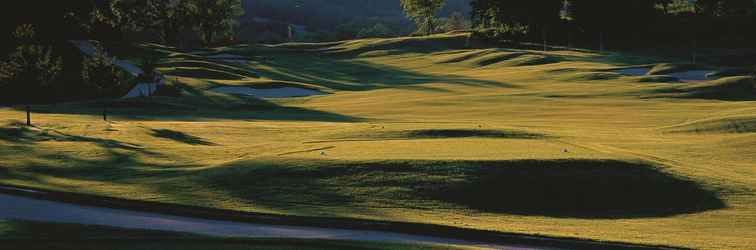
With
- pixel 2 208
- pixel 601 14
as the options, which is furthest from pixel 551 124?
pixel 601 14

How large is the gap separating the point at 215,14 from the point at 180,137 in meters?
104

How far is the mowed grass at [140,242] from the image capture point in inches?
711

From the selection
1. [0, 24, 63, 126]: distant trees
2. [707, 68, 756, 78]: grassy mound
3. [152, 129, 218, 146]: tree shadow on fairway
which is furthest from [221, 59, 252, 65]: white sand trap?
[152, 129, 218, 146]: tree shadow on fairway

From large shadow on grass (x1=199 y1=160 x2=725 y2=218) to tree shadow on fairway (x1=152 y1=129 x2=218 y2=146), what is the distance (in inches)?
470

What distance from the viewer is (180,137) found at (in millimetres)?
38500

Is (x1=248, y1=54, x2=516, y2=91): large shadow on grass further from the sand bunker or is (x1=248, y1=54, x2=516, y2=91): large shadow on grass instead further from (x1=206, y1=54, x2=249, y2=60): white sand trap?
the sand bunker

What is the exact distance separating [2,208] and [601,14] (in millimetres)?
106169

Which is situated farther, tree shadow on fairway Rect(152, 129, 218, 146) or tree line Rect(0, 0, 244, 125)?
tree line Rect(0, 0, 244, 125)

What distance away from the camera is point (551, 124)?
45.8 m

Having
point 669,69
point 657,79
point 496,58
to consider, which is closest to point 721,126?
point 657,79

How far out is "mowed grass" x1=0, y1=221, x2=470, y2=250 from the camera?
1805 centimetres

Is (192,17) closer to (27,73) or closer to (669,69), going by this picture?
(669,69)

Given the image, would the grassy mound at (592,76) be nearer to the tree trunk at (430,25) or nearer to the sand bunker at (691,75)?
the sand bunker at (691,75)

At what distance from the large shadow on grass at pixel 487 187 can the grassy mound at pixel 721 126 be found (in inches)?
617
